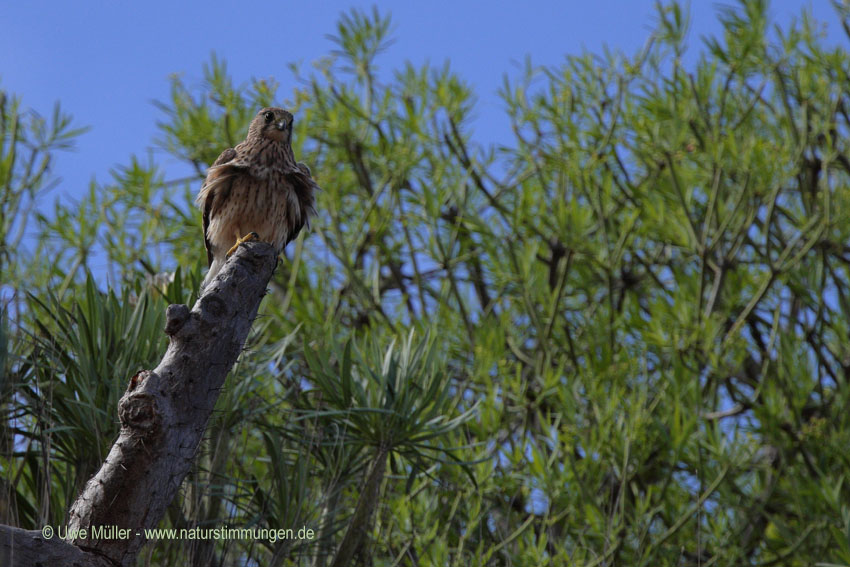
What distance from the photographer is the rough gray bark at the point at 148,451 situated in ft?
7.14

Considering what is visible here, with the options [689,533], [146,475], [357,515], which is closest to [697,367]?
[689,533]

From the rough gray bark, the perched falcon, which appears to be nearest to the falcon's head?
the perched falcon

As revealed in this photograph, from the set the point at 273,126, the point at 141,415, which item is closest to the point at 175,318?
the point at 141,415

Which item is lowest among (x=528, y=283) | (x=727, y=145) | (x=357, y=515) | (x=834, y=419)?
(x=357, y=515)

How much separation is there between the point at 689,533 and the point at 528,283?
188 cm

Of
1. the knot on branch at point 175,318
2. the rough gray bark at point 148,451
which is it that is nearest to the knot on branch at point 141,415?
the rough gray bark at point 148,451

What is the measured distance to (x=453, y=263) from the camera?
265 inches

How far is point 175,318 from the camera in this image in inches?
94.0

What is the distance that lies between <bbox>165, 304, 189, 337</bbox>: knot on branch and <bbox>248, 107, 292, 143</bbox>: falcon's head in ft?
6.58

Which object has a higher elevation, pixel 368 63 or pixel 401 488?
pixel 368 63

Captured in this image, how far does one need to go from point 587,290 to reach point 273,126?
3.43 meters

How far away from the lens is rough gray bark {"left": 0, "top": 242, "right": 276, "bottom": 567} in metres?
2.18

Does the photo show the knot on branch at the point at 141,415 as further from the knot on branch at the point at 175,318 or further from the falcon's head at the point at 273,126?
the falcon's head at the point at 273,126

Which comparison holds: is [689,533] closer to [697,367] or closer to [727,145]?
[697,367]
